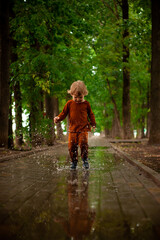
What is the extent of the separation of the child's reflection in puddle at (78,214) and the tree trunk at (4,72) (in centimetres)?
742

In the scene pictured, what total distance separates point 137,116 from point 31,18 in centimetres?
2880

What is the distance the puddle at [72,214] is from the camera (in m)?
2.89

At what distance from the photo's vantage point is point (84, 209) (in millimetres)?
3779

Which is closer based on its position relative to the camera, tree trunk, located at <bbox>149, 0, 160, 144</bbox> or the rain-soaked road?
the rain-soaked road

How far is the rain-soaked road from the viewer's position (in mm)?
2926

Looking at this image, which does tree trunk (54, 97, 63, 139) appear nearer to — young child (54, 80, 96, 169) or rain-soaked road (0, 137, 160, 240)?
young child (54, 80, 96, 169)

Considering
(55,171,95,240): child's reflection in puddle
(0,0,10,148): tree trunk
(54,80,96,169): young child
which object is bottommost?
(55,171,95,240): child's reflection in puddle

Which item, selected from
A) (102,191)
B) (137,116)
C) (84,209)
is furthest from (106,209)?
(137,116)

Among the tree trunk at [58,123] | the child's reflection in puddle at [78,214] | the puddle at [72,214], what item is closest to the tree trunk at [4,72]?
the puddle at [72,214]

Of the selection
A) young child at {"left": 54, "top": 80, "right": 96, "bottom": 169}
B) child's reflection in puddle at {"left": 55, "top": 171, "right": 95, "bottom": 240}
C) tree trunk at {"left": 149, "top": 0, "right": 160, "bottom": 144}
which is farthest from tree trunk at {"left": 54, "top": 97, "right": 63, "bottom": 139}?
child's reflection in puddle at {"left": 55, "top": 171, "right": 95, "bottom": 240}

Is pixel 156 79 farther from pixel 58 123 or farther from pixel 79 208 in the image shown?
pixel 58 123

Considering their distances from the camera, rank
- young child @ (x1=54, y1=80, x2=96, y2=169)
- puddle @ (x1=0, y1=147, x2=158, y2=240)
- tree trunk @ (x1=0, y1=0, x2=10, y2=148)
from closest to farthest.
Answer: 1. puddle @ (x1=0, y1=147, x2=158, y2=240)
2. young child @ (x1=54, y1=80, x2=96, y2=169)
3. tree trunk @ (x1=0, y1=0, x2=10, y2=148)

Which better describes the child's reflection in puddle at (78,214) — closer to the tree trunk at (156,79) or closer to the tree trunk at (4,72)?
the tree trunk at (4,72)

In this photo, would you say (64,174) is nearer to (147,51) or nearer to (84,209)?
(84,209)
